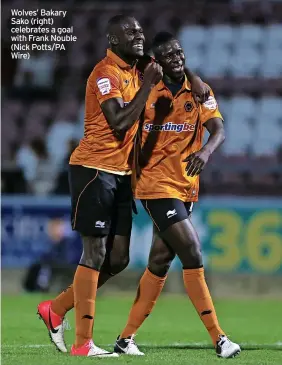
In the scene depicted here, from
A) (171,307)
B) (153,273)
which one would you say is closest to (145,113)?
(153,273)

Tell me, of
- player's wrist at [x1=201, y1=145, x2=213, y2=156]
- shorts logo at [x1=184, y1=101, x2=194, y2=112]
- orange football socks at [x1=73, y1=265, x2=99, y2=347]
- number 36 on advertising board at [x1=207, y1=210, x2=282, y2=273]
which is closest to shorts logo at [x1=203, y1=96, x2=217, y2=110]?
shorts logo at [x1=184, y1=101, x2=194, y2=112]

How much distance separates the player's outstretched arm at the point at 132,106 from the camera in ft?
23.2

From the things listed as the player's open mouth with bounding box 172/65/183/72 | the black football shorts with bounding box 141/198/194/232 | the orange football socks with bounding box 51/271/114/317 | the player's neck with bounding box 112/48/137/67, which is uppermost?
the player's neck with bounding box 112/48/137/67

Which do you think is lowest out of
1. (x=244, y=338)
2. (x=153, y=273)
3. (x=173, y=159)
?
(x=244, y=338)

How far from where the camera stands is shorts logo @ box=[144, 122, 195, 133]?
25.0 feet

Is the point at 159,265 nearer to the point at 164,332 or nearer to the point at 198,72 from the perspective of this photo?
the point at 164,332

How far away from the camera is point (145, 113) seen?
7.67 m

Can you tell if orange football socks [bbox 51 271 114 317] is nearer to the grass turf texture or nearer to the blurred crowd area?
the grass turf texture

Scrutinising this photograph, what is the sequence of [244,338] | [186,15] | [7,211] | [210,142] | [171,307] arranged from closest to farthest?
[210,142] < [244,338] < [171,307] < [7,211] < [186,15]

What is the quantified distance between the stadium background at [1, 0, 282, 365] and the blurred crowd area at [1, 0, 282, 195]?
24 millimetres

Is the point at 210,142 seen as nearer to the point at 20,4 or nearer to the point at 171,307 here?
the point at 171,307

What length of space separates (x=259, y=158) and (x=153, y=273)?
9.60 m

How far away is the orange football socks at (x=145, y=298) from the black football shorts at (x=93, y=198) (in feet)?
1.63

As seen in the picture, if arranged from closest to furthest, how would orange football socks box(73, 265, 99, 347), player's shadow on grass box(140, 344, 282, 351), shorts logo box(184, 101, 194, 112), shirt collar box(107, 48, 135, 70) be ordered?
orange football socks box(73, 265, 99, 347) → shirt collar box(107, 48, 135, 70) → shorts logo box(184, 101, 194, 112) → player's shadow on grass box(140, 344, 282, 351)
